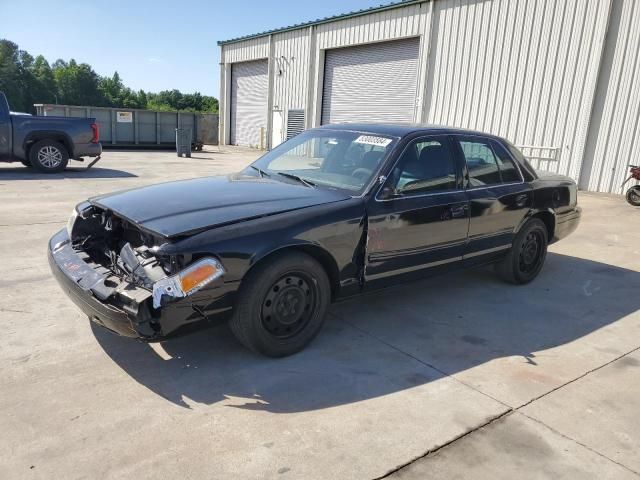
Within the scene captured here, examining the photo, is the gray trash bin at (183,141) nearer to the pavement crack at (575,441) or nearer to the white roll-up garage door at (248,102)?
the white roll-up garage door at (248,102)

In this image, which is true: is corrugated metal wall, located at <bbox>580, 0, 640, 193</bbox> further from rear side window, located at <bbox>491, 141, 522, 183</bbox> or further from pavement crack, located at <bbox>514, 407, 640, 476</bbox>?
pavement crack, located at <bbox>514, 407, 640, 476</bbox>

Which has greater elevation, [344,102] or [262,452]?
[344,102]

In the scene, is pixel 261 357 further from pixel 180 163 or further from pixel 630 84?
pixel 180 163

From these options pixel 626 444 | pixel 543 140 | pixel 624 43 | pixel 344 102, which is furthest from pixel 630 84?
pixel 626 444

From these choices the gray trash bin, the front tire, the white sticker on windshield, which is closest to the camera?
the white sticker on windshield

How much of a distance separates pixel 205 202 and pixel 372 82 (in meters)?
15.6

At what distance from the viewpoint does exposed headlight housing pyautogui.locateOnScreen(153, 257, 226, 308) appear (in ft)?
9.16

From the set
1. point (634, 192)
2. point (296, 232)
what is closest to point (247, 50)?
point (634, 192)

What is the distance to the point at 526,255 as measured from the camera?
5301 mm

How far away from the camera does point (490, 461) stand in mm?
2518

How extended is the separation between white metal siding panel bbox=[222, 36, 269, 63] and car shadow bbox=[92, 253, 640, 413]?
20679 mm

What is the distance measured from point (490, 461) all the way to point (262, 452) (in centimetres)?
115

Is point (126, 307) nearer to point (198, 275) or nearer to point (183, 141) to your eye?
point (198, 275)

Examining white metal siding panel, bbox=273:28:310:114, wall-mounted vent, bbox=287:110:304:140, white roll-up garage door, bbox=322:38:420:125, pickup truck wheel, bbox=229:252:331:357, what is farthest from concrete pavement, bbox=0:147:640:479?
white metal siding panel, bbox=273:28:310:114
